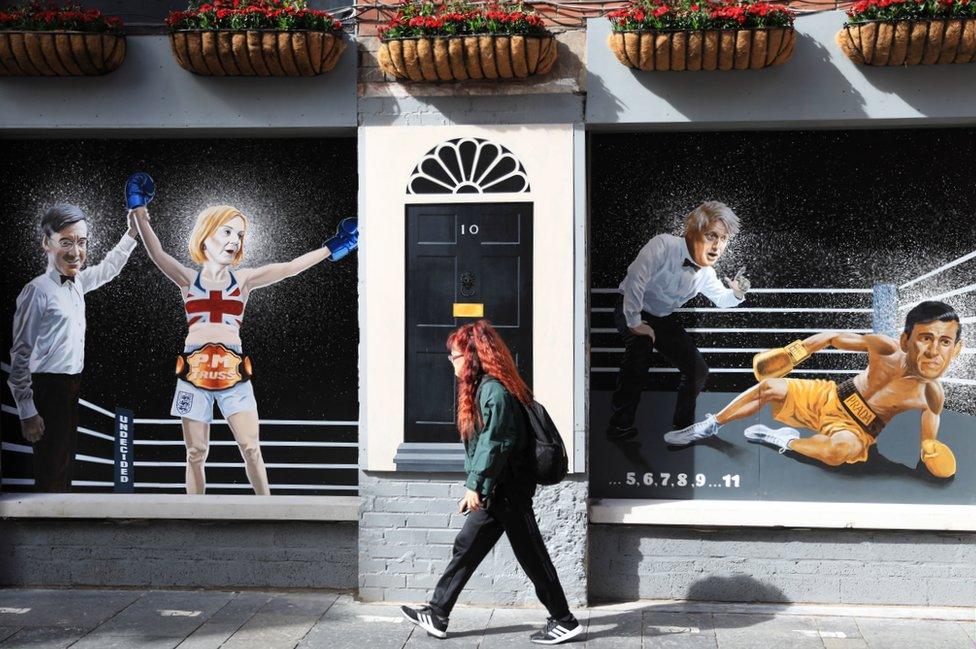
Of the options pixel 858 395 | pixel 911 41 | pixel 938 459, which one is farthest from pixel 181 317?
pixel 938 459

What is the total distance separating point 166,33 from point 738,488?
4.91 meters

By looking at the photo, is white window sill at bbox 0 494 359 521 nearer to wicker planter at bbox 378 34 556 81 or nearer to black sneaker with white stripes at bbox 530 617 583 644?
black sneaker with white stripes at bbox 530 617 583 644

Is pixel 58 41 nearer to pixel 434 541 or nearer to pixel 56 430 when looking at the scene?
pixel 56 430

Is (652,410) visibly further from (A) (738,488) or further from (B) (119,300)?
(B) (119,300)

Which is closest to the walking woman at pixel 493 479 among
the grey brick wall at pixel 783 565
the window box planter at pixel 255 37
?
the grey brick wall at pixel 783 565

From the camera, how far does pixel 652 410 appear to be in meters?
8.20

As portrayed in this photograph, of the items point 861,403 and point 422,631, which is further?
point 861,403

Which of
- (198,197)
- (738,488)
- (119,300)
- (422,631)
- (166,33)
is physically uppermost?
(166,33)

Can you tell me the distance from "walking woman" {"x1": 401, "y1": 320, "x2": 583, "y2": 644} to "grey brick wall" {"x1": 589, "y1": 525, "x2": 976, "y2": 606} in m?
1.04

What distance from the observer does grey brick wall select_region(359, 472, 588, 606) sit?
25.9 ft

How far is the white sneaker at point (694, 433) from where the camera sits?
8.15 meters

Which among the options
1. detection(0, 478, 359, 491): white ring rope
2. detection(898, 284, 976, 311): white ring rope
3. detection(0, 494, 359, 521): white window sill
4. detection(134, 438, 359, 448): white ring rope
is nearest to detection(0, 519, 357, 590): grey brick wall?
detection(0, 494, 359, 521): white window sill

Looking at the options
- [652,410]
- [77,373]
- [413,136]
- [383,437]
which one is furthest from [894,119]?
[77,373]

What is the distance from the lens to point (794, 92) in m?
7.67
